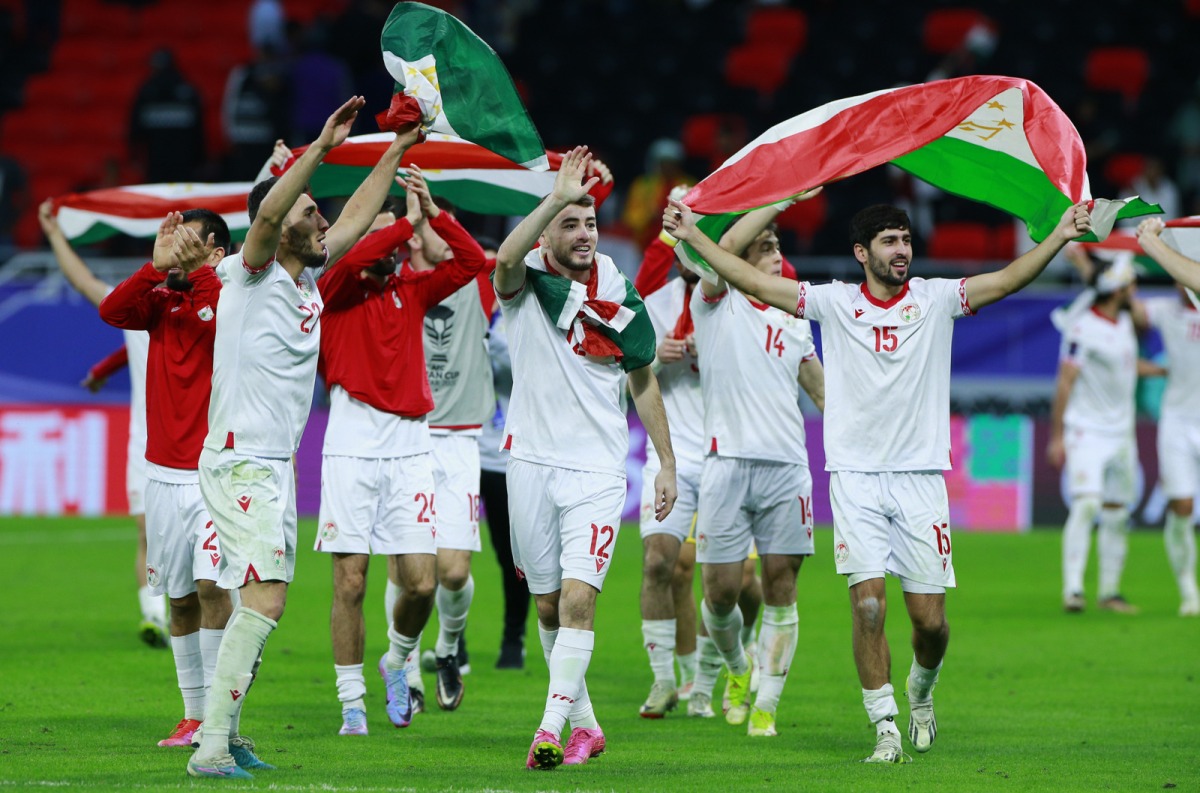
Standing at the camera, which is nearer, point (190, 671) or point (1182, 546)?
point (190, 671)

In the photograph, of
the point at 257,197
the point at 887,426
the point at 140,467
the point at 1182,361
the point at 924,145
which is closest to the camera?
the point at 257,197

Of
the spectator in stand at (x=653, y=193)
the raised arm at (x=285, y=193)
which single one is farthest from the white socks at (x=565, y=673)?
the spectator in stand at (x=653, y=193)

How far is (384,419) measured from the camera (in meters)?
8.91

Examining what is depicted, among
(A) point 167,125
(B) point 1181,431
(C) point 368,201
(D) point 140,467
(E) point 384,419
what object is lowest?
(D) point 140,467

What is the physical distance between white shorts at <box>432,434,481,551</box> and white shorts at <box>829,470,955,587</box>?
9.03 ft

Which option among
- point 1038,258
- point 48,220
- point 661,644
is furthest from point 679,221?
point 48,220

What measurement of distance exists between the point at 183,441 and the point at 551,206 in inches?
82.3

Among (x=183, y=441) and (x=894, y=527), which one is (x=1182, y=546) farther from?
(x=183, y=441)

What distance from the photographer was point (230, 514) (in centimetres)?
725

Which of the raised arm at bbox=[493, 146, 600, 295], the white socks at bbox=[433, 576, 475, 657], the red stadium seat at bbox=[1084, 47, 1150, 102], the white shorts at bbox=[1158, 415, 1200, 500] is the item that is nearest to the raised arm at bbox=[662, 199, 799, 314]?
the raised arm at bbox=[493, 146, 600, 295]

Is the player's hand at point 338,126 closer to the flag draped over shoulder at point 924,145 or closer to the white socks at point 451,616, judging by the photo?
the flag draped over shoulder at point 924,145

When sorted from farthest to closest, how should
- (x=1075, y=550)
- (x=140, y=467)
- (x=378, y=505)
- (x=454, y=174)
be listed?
(x=1075, y=550) → (x=140, y=467) → (x=454, y=174) → (x=378, y=505)

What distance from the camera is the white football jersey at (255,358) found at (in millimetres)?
7293

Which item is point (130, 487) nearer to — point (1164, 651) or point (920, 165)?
point (920, 165)
